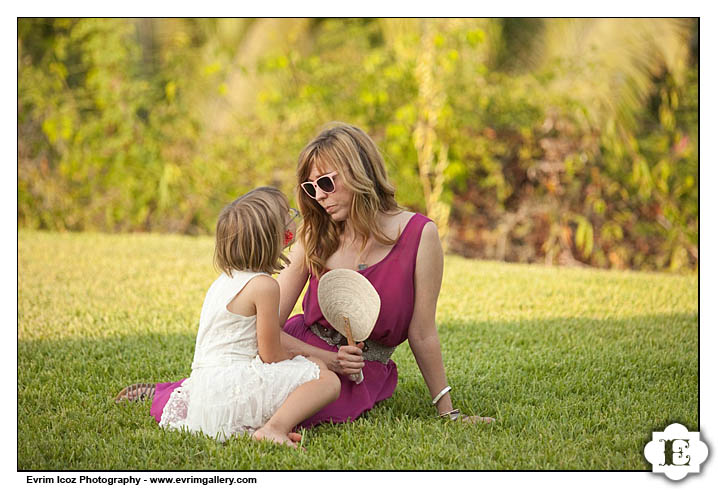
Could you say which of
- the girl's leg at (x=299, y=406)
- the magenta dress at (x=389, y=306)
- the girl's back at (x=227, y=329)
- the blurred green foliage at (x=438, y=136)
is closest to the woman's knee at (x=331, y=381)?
the girl's leg at (x=299, y=406)

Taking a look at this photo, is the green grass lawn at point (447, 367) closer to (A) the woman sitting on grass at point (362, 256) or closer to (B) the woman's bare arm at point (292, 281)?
(A) the woman sitting on grass at point (362, 256)

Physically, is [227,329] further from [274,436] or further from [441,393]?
[441,393]

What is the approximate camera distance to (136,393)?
3.29 m

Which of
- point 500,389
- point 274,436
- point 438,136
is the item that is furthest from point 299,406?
point 438,136

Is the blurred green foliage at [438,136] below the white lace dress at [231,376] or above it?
above

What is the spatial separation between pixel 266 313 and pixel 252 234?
300 mm

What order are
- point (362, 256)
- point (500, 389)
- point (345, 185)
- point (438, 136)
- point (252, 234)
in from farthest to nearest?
point (438, 136)
point (500, 389)
point (362, 256)
point (345, 185)
point (252, 234)


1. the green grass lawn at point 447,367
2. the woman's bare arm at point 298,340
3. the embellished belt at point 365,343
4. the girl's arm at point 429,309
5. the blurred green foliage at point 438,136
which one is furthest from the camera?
the blurred green foliage at point 438,136

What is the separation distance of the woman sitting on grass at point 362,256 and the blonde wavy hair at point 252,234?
25cm

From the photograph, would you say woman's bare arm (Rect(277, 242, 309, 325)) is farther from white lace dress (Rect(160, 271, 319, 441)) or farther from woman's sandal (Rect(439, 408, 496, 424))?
woman's sandal (Rect(439, 408, 496, 424))

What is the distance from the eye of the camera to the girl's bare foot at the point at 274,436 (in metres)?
2.67

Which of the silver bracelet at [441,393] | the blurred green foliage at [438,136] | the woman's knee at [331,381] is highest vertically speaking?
the blurred green foliage at [438,136]

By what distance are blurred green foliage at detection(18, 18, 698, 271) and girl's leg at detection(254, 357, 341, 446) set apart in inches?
198

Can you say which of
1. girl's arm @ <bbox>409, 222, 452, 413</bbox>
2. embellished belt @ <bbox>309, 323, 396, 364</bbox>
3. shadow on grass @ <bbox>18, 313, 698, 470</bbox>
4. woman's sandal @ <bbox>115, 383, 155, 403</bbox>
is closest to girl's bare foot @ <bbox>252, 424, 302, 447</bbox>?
shadow on grass @ <bbox>18, 313, 698, 470</bbox>
